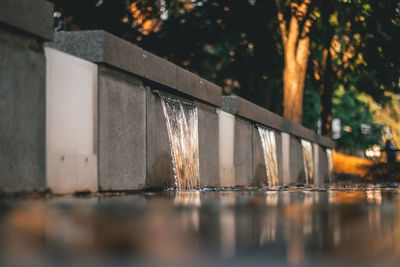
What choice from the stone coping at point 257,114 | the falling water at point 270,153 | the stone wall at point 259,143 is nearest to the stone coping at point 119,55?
the stone coping at point 257,114

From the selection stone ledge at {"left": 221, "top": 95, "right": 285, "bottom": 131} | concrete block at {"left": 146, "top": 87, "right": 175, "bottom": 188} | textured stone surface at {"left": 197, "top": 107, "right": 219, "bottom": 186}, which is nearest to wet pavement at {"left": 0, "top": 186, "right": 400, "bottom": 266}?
concrete block at {"left": 146, "top": 87, "right": 175, "bottom": 188}

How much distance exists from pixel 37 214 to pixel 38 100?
1711 millimetres

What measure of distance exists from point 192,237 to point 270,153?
36.3ft

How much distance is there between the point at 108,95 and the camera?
6.23 meters

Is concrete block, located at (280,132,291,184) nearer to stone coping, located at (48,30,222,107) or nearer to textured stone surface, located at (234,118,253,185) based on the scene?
textured stone surface, located at (234,118,253,185)

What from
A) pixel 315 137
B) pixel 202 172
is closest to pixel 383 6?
pixel 315 137

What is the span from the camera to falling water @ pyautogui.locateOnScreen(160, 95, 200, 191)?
797 cm

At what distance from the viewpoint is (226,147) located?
1051 cm

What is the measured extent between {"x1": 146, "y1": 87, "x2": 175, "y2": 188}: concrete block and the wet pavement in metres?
3.22

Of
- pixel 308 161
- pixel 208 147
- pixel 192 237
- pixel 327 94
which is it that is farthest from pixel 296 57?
pixel 192 237

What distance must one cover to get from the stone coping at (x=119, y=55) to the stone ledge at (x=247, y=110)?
2383mm

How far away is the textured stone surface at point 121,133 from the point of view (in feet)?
20.0

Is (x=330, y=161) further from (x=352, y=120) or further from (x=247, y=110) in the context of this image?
(x=352, y=120)

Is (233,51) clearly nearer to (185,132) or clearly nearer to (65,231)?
(185,132)
